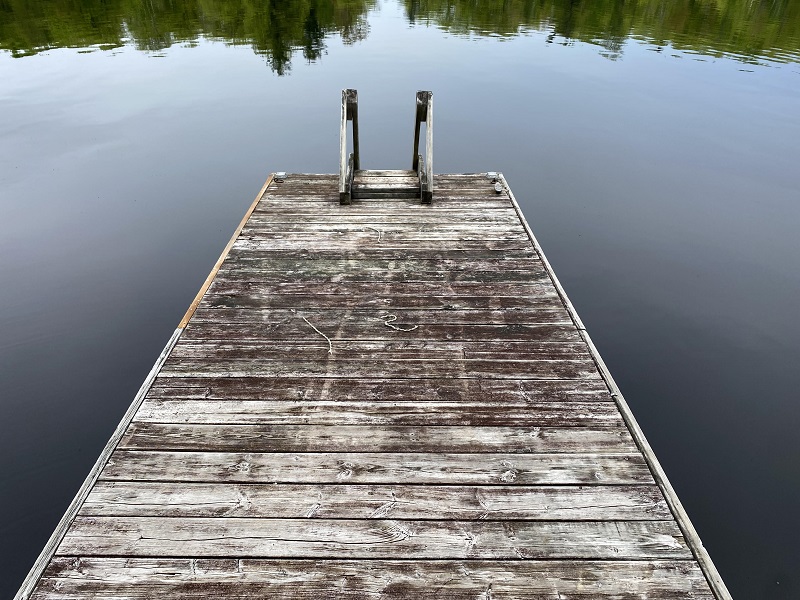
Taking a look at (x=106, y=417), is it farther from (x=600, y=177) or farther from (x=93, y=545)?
(x=600, y=177)

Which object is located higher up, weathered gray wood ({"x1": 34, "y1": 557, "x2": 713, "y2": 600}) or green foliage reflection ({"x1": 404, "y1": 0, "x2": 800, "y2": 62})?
green foliage reflection ({"x1": 404, "y1": 0, "x2": 800, "y2": 62})

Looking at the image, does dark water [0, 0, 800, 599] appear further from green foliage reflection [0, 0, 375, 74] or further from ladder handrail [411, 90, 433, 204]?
ladder handrail [411, 90, 433, 204]

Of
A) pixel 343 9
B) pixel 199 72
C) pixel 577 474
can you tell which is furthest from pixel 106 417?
pixel 343 9

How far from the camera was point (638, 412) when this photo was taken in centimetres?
598

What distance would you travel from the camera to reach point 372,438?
3752 millimetres

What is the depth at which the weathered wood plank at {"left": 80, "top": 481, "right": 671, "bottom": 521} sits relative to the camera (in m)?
3.21

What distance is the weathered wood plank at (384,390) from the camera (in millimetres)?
4125

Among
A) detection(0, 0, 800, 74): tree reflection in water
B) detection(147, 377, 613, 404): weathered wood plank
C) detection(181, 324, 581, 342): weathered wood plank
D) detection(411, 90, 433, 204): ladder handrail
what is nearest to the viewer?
detection(147, 377, 613, 404): weathered wood plank

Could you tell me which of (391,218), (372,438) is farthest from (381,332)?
(391,218)

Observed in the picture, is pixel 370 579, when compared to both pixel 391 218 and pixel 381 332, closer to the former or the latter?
pixel 381 332

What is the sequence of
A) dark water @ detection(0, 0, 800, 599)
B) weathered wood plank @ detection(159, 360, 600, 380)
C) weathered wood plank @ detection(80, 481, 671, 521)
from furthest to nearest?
dark water @ detection(0, 0, 800, 599)
weathered wood plank @ detection(159, 360, 600, 380)
weathered wood plank @ detection(80, 481, 671, 521)

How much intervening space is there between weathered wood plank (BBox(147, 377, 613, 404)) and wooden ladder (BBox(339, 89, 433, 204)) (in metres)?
4.09

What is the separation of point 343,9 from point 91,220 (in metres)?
32.3

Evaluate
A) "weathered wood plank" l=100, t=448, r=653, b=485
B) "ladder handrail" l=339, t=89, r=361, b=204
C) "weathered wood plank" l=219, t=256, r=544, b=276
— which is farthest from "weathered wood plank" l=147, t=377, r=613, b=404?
"ladder handrail" l=339, t=89, r=361, b=204
